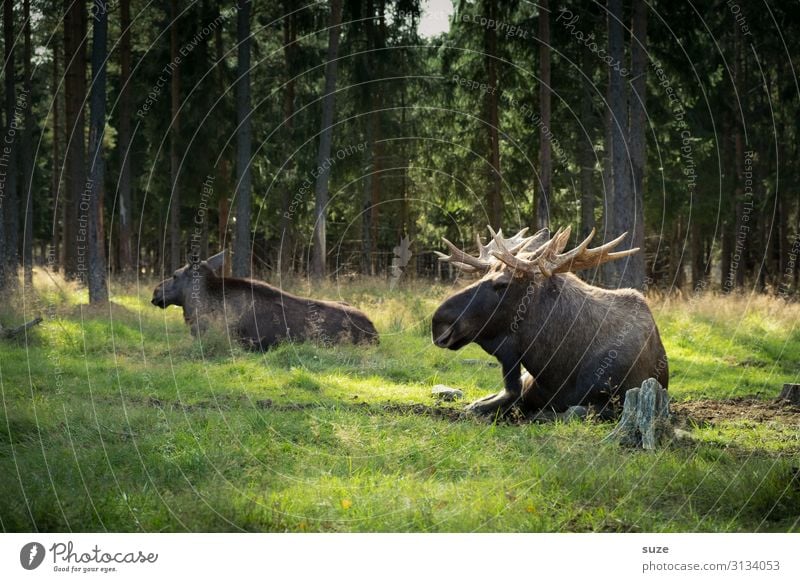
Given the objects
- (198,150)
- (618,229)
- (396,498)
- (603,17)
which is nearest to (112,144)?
(198,150)

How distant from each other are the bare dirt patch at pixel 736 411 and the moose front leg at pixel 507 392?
1.82 metres

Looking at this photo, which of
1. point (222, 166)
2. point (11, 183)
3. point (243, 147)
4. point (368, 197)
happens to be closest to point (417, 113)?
point (368, 197)

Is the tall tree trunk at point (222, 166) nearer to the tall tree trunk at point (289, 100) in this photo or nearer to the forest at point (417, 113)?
the forest at point (417, 113)

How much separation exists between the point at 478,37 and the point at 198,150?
10304mm

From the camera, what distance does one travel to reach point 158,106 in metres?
29.4

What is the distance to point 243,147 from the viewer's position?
21906 millimetres

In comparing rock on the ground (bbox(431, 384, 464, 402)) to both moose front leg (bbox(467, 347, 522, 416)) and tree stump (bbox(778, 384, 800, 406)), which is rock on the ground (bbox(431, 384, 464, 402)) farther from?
tree stump (bbox(778, 384, 800, 406))

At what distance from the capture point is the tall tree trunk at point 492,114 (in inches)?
1056

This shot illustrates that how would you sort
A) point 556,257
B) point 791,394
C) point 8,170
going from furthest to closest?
point 8,170 < point 791,394 < point 556,257

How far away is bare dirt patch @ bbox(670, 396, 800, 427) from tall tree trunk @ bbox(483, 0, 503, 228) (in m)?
16.4

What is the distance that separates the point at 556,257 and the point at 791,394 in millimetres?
3549

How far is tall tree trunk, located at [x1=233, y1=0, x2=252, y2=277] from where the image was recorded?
21344mm

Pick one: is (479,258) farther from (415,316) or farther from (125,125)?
(125,125)

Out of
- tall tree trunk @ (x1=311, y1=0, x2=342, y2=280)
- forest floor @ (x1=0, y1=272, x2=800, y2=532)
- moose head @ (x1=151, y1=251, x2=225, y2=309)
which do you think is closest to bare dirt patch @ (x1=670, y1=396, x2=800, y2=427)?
forest floor @ (x1=0, y1=272, x2=800, y2=532)
